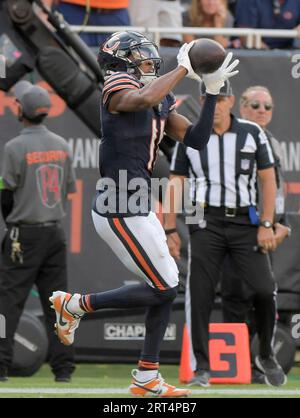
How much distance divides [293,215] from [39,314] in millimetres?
2003

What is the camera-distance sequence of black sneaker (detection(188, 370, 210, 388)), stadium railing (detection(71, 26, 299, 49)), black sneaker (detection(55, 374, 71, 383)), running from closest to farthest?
1. black sneaker (detection(188, 370, 210, 388))
2. black sneaker (detection(55, 374, 71, 383))
3. stadium railing (detection(71, 26, 299, 49))

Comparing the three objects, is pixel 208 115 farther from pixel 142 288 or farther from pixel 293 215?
pixel 293 215

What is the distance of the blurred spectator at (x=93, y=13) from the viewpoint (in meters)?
9.91

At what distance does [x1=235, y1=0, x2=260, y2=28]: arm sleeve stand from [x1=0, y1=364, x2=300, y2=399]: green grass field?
2.73m

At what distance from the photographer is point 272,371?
8367 millimetres

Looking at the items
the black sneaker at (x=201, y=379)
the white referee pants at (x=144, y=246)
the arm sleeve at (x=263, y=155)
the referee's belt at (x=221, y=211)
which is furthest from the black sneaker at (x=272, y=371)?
the white referee pants at (x=144, y=246)

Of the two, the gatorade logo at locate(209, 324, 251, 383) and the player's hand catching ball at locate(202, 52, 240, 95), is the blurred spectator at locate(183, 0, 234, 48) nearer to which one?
the gatorade logo at locate(209, 324, 251, 383)

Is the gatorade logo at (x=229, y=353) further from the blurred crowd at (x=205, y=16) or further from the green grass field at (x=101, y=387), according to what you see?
the blurred crowd at (x=205, y=16)

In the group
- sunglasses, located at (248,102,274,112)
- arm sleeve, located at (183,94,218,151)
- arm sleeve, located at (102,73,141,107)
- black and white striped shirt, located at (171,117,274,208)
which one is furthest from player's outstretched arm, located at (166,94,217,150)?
sunglasses, located at (248,102,274,112)

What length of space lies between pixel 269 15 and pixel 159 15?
881mm

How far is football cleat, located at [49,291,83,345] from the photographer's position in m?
6.73

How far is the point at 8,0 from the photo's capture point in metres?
9.30

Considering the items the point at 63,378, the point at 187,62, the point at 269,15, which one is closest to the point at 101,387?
the point at 63,378

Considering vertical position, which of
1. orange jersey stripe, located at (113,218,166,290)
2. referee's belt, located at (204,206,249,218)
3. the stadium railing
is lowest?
orange jersey stripe, located at (113,218,166,290)
